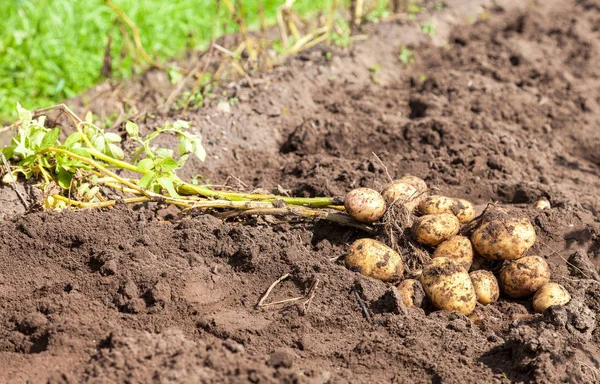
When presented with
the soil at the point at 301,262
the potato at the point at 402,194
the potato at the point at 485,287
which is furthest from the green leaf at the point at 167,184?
the potato at the point at 485,287

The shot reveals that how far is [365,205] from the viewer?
3148mm

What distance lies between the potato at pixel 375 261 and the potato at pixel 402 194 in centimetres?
25

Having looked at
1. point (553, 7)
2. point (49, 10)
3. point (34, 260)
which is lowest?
point (553, 7)

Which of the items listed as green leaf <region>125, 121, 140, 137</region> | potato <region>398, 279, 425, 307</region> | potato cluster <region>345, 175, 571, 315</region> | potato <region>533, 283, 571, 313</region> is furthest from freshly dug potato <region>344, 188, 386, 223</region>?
green leaf <region>125, 121, 140, 137</region>

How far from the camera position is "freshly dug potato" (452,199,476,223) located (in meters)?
3.29

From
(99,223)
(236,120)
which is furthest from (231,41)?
(99,223)

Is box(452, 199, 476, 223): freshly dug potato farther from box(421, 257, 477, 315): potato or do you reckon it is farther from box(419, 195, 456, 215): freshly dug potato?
box(421, 257, 477, 315): potato

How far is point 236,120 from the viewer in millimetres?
4512

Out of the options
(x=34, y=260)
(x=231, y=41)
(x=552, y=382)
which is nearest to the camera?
(x=552, y=382)

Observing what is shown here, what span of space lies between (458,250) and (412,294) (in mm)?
341

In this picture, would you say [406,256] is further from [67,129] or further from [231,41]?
[231,41]

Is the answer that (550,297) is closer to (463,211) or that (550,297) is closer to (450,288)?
(450,288)

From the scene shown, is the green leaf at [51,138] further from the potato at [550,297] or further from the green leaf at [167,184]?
the potato at [550,297]

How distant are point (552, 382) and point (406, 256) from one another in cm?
93
